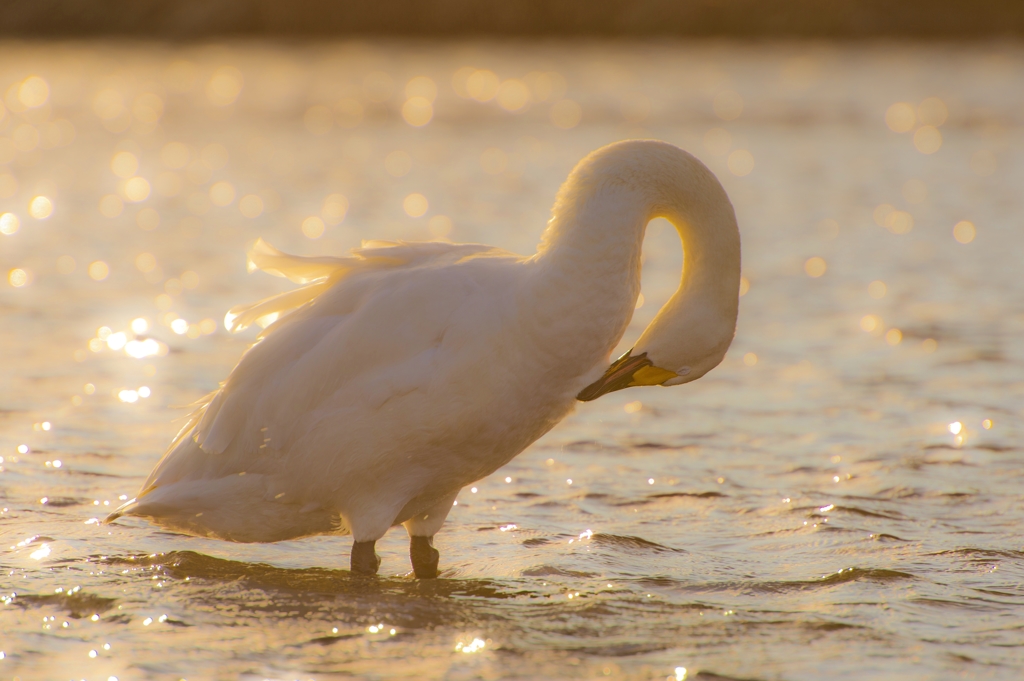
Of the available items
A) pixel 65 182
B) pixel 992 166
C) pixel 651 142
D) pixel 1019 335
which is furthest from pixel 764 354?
pixel 65 182

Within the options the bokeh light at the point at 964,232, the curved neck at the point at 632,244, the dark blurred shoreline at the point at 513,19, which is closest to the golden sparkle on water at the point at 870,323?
the bokeh light at the point at 964,232

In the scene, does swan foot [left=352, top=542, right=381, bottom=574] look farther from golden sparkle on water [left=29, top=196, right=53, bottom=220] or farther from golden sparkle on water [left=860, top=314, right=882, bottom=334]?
golden sparkle on water [left=29, top=196, right=53, bottom=220]

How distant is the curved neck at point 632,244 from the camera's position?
17.4 feet

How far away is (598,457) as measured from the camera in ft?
26.6

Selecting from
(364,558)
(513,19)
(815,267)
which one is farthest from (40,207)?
(513,19)

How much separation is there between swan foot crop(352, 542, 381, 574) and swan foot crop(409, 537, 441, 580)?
0.91 ft

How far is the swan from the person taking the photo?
5.30m

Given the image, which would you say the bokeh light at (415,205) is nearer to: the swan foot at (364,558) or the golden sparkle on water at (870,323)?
the golden sparkle on water at (870,323)

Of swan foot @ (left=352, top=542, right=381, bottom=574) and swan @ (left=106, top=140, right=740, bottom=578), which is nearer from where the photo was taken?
swan @ (left=106, top=140, right=740, bottom=578)

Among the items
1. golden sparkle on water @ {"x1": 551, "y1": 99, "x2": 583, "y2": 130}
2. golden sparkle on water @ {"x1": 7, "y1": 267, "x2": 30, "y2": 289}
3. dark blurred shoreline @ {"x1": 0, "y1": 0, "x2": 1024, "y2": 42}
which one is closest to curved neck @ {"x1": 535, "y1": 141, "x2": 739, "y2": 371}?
golden sparkle on water @ {"x1": 7, "y1": 267, "x2": 30, "y2": 289}

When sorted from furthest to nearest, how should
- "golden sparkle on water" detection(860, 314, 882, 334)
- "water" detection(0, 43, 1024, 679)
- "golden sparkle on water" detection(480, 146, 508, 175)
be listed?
"golden sparkle on water" detection(480, 146, 508, 175)
"golden sparkle on water" detection(860, 314, 882, 334)
"water" detection(0, 43, 1024, 679)

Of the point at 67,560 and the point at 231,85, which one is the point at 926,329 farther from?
the point at 231,85

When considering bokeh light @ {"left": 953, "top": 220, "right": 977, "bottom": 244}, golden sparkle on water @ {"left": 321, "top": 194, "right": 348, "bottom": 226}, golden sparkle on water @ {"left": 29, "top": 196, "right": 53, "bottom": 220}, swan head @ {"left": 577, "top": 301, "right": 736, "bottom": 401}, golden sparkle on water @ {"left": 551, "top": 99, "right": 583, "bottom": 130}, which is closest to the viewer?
swan head @ {"left": 577, "top": 301, "right": 736, "bottom": 401}

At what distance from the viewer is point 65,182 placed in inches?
760
